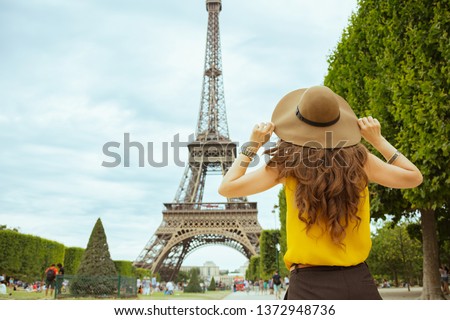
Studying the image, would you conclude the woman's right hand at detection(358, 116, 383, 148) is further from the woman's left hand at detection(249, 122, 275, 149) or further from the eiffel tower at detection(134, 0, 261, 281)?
the eiffel tower at detection(134, 0, 261, 281)

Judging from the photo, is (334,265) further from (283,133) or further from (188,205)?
(188,205)

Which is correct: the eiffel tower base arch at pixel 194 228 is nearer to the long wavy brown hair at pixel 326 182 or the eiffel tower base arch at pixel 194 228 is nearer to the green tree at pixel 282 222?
the green tree at pixel 282 222

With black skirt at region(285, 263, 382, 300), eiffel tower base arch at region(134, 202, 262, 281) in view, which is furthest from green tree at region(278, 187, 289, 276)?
black skirt at region(285, 263, 382, 300)

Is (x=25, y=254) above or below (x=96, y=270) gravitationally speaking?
above

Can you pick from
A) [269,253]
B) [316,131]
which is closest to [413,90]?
[316,131]

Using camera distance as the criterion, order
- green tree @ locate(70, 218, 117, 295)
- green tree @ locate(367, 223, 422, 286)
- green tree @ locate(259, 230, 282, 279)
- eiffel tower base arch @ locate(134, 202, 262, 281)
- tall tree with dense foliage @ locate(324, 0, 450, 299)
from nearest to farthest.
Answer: tall tree with dense foliage @ locate(324, 0, 450, 299)
green tree @ locate(70, 218, 117, 295)
green tree @ locate(259, 230, 282, 279)
green tree @ locate(367, 223, 422, 286)
eiffel tower base arch @ locate(134, 202, 262, 281)

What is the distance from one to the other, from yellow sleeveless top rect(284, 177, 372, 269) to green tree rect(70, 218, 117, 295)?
1879 centimetres

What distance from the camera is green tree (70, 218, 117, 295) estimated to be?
19.3 meters

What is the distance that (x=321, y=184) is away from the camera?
2.08 metres

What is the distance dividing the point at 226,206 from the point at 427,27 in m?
39.2

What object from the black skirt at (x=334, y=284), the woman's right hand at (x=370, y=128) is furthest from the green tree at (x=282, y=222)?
the black skirt at (x=334, y=284)

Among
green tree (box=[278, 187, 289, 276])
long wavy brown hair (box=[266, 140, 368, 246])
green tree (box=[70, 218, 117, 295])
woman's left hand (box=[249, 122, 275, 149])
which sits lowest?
green tree (box=[70, 218, 117, 295])

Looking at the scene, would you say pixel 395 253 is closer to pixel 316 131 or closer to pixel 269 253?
pixel 269 253

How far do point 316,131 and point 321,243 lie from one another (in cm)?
52
